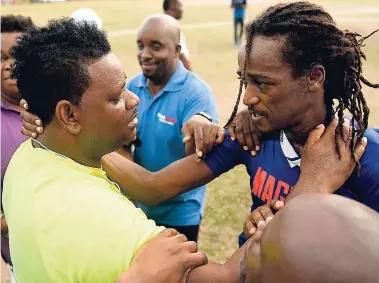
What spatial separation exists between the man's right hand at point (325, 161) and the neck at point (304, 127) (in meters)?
0.07

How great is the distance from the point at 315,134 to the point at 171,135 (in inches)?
69.0

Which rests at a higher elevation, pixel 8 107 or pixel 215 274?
pixel 8 107

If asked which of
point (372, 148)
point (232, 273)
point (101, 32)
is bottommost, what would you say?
point (232, 273)

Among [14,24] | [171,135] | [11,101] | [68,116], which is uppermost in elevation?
[14,24]

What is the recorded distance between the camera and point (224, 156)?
2.58 meters

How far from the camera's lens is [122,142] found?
7.04ft

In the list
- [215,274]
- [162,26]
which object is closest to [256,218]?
[215,274]

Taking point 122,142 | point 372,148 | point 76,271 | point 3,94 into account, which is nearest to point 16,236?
point 76,271

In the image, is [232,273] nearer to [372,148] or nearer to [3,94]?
[372,148]

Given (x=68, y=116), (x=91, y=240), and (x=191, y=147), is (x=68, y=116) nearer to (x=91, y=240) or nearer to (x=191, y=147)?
(x=91, y=240)

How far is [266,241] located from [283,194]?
3.47 feet

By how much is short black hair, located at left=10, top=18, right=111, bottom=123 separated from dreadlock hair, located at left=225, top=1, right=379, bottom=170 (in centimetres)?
72

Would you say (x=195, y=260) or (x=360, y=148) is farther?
(x=360, y=148)

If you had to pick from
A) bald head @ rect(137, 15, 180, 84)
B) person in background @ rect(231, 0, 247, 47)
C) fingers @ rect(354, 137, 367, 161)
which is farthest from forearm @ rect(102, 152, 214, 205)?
person in background @ rect(231, 0, 247, 47)
